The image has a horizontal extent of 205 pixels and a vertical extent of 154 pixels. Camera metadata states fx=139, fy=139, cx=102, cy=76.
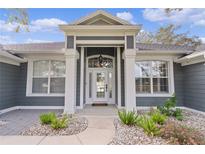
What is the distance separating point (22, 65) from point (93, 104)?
4.75 metres

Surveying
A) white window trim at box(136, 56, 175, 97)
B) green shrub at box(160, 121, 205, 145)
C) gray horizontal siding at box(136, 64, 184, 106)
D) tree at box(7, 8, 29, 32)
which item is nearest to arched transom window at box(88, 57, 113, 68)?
white window trim at box(136, 56, 175, 97)

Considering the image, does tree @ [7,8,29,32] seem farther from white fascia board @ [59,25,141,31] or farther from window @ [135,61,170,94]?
window @ [135,61,170,94]

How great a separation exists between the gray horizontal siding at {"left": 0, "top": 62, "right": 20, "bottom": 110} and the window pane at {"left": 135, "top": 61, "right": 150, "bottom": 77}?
6933 millimetres

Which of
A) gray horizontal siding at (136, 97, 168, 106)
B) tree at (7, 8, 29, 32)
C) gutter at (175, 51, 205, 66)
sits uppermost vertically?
tree at (7, 8, 29, 32)

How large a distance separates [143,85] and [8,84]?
24.2 ft

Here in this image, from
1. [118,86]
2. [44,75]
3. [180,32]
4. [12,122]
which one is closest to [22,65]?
[44,75]

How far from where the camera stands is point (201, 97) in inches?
268

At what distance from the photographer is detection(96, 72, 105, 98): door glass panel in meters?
8.77

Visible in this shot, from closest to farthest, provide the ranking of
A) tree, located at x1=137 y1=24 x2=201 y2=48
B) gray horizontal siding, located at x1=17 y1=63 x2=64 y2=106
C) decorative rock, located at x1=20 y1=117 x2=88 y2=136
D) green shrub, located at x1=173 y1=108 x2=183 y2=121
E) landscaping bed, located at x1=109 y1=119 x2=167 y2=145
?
landscaping bed, located at x1=109 y1=119 x2=167 y2=145 < decorative rock, located at x1=20 y1=117 x2=88 y2=136 < green shrub, located at x1=173 y1=108 x2=183 y2=121 < gray horizontal siding, located at x1=17 y1=63 x2=64 y2=106 < tree, located at x1=137 y1=24 x2=201 y2=48

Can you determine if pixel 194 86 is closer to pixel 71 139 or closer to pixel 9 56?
pixel 71 139

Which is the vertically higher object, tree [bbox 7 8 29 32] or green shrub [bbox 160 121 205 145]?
tree [bbox 7 8 29 32]

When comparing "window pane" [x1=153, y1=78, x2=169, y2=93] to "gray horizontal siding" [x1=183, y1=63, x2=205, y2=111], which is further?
"window pane" [x1=153, y1=78, x2=169, y2=93]

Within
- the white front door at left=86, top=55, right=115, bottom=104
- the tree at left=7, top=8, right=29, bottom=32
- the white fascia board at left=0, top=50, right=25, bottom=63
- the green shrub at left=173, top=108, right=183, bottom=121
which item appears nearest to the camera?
the tree at left=7, top=8, right=29, bottom=32
